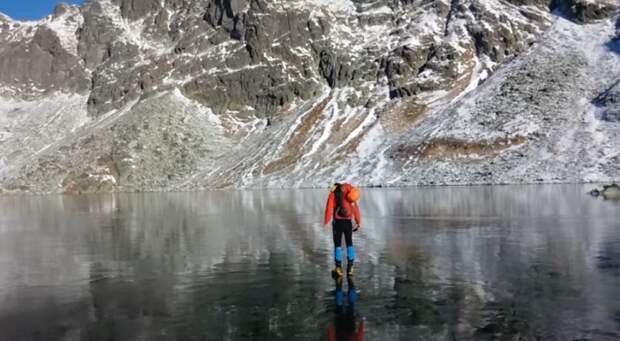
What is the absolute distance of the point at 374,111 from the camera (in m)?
157

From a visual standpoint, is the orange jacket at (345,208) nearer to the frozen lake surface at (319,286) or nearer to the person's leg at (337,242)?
the person's leg at (337,242)

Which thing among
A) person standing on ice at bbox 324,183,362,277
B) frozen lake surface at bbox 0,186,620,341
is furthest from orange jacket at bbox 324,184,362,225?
frozen lake surface at bbox 0,186,620,341

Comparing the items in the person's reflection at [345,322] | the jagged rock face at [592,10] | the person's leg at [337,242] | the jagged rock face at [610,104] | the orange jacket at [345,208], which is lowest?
the person's reflection at [345,322]

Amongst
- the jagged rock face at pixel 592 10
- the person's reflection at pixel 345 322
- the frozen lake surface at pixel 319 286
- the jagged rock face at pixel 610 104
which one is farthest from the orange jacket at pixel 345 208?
the jagged rock face at pixel 592 10

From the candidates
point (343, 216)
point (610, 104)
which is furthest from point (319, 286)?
point (610, 104)

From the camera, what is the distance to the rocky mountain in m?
115

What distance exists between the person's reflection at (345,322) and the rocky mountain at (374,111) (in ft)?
290

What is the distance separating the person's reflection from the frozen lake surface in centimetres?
3

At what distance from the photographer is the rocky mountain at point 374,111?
115 m

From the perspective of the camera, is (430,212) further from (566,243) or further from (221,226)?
(566,243)

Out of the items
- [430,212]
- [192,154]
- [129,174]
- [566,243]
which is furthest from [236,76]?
[566,243]

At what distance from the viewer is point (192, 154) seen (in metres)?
165

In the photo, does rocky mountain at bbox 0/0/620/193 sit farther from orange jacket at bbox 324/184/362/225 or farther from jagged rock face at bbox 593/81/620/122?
orange jacket at bbox 324/184/362/225

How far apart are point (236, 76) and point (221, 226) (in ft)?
529
